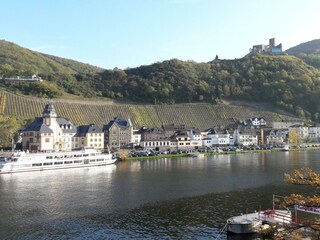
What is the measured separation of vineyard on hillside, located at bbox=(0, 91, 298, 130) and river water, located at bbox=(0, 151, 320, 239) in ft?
139

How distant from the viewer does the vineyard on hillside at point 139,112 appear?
82.4 m

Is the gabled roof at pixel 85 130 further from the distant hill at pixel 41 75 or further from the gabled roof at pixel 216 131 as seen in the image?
the gabled roof at pixel 216 131

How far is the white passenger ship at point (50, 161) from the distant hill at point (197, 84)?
4265 cm

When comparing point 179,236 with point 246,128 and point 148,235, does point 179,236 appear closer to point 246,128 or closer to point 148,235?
point 148,235

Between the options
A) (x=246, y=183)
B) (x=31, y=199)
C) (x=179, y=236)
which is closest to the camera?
(x=179, y=236)

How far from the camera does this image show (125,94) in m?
108

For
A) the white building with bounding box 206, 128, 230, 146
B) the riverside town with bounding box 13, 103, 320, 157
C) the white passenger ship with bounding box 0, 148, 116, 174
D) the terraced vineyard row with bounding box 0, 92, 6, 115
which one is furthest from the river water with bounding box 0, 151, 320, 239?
the white building with bounding box 206, 128, 230, 146

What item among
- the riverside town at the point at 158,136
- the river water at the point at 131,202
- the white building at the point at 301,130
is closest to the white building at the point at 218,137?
the riverside town at the point at 158,136

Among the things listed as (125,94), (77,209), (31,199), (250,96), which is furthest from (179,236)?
(250,96)

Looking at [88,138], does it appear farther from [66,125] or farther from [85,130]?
[66,125]

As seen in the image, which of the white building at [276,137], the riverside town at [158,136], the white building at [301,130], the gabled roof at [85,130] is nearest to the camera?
the riverside town at [158,136]

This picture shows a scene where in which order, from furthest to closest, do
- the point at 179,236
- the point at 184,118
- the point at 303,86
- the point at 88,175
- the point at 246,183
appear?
the point at 303,86 < the point at 184,118 < the point at 88,175 < the point at 246,183 < the point at 179,236

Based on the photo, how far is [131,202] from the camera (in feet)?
89.4

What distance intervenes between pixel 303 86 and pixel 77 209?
102 metres
